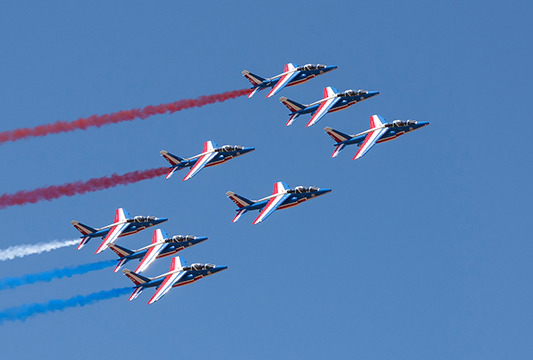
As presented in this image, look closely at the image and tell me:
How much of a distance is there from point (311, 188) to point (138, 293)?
29.8 m

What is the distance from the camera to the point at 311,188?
14312 cm

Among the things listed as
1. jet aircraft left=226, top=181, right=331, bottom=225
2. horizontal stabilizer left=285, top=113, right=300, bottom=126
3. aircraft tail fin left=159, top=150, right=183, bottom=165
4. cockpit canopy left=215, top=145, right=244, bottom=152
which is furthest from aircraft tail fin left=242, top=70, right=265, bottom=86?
jet aircraft left=226, top=181, right=331, bottom=225

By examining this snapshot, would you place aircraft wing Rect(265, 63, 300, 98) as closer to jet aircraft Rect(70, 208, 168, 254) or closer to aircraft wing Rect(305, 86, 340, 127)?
aircraft wing Rect(305, 86, 340, 127)

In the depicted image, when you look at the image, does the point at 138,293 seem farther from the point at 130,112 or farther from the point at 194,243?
the point at 130,112

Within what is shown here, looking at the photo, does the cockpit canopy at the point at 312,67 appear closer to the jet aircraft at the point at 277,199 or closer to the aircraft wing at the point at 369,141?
the aircraft wing at the point at 369,141

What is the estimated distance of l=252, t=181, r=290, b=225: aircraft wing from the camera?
140m

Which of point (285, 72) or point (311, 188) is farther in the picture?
point (285, 72)

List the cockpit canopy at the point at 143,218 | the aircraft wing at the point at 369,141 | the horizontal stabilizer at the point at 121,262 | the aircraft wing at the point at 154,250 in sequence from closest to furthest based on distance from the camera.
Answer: the aircraft wing at the point at 154,250
the horizontal stabilizer at the point at 121,262
the aircraft wing at the point at 369,141
the cockpit canopy at the point at 143,218

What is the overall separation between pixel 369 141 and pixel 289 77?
66.9 feet

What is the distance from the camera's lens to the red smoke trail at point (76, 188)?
136875 mm

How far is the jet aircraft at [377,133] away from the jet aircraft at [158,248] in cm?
2545

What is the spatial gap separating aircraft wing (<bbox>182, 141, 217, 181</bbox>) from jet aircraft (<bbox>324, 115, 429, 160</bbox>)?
714 inches

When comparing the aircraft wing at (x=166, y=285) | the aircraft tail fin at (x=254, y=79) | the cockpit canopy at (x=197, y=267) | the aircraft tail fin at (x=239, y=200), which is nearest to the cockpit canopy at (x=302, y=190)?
the aircraft tail fin at (x=239, y=200)

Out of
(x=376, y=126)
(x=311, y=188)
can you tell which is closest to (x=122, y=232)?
(x=311, y=188)
